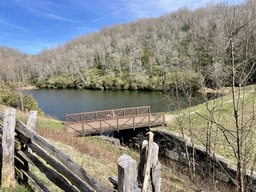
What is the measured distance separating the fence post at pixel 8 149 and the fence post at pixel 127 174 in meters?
2.78

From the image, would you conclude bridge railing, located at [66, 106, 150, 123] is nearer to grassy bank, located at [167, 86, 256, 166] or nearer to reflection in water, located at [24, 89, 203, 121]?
grassy bank, located at [167, 86, 256, 166]

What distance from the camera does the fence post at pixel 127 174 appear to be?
193 centimetres

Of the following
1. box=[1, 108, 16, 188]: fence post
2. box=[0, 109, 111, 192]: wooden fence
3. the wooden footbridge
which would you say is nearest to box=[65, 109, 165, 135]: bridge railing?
the wooden footbridge

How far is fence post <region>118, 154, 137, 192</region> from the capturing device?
1928mm

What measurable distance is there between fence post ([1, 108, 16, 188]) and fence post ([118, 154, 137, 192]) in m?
2.78

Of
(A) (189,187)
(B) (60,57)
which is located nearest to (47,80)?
(B) (60,57)

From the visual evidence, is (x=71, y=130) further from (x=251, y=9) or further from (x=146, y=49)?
(x=146, y=49)

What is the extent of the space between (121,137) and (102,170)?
42.3 feet

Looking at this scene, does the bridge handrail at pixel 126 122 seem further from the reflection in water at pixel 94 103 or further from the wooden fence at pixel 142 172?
the wooden fence at pixel 142 172

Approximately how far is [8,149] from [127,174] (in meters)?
3.01

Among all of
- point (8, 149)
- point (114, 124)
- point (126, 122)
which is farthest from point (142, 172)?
point (114, 124)

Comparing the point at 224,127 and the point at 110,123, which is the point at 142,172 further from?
the point at 110,123

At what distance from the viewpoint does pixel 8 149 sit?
4.14m

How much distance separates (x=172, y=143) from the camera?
15.1 metres
